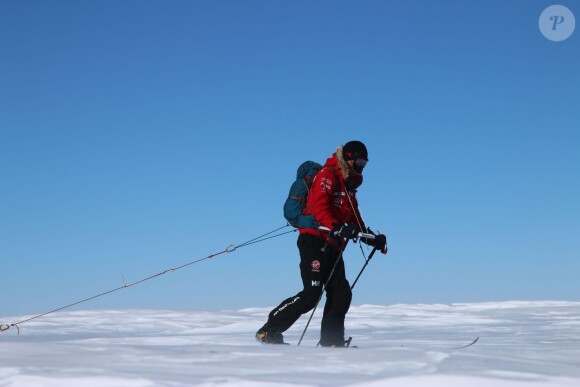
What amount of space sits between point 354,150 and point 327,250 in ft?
3.56

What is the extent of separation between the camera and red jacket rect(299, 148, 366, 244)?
6707mm

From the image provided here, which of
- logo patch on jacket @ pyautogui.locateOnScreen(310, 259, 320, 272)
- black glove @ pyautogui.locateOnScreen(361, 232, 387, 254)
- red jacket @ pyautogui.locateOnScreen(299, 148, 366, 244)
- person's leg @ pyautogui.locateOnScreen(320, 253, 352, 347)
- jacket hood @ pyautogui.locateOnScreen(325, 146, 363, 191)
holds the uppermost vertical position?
jacket hood @ pyautogui.locateOnScreen(325, 146, 363, 191)

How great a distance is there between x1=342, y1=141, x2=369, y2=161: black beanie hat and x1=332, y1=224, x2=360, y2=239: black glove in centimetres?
78

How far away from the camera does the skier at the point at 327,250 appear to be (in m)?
6.78

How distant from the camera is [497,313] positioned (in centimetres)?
1673

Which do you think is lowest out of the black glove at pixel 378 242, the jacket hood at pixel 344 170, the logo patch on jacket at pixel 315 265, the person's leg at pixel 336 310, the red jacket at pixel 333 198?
the person's leg at pixel 336 310

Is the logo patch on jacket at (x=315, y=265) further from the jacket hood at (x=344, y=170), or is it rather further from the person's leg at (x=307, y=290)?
the jacket hood at (x=344, y=170)

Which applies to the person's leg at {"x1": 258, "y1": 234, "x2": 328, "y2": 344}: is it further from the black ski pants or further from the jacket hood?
the jacket hood

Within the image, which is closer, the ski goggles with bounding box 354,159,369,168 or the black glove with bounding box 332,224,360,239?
the black glove with bounding box 332,224,360,239

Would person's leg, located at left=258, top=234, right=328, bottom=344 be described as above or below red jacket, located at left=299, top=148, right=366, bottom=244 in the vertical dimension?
below

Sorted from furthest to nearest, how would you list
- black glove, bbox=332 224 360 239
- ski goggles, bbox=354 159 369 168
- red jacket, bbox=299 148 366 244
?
ski goggles, bbox=354 159 369 168 → red jacket, bbox=299 148 366 244 → black glove, bbox=332 224 360 239

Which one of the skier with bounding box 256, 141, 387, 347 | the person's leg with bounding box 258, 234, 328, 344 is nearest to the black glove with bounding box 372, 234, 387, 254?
the skier with bounding box 256, 141, 387, 347

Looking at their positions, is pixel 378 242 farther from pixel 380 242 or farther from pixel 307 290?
pixel 307 290

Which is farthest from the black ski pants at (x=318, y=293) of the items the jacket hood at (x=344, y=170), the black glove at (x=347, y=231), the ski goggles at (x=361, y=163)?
the ski goggles at (x=361, y=163)
